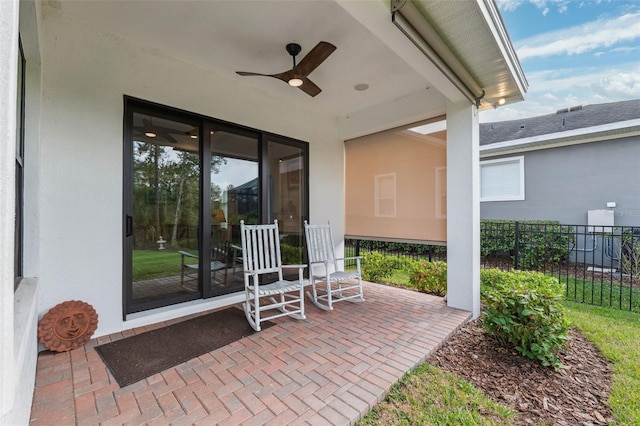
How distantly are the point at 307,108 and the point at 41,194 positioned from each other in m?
3.63

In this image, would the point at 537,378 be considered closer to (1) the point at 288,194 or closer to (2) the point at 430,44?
(2) the point at 430,44

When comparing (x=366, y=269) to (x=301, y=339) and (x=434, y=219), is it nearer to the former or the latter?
(x=434, y=219)

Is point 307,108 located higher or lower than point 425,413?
higher

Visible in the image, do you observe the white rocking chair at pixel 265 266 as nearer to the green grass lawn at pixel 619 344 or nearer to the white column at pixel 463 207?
the white column at pixel 463 207

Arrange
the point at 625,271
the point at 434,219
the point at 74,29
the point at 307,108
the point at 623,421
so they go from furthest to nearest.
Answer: the point at 625,271, the point at 307,108, the point at 434,219, the point at 74,29, the point at 623,421

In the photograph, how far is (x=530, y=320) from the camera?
2.48 meters

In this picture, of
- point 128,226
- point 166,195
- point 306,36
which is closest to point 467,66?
point 306,36

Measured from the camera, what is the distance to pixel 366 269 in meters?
5.33

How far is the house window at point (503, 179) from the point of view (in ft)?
25.3

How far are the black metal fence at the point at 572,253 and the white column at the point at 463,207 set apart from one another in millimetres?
1477

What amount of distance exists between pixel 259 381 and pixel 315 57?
9.45 feet

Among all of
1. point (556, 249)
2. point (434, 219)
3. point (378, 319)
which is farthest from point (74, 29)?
point (556, 249)

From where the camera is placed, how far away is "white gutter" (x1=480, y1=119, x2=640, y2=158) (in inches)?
236

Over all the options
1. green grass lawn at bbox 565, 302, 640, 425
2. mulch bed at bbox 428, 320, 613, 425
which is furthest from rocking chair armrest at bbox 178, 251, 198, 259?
green grass lawn at bbox 565, 302, 640, 425
